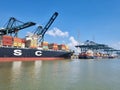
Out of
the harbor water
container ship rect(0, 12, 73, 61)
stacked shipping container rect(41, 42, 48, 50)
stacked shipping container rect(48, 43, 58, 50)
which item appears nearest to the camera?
the harbor water

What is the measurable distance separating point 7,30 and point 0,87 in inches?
2335

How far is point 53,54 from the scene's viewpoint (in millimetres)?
97562

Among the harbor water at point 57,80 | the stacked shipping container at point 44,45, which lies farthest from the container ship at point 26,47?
the harbor water at point 57,80

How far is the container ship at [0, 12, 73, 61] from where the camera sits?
7271 cm

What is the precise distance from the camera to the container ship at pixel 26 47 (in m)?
72.7

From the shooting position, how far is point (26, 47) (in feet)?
287

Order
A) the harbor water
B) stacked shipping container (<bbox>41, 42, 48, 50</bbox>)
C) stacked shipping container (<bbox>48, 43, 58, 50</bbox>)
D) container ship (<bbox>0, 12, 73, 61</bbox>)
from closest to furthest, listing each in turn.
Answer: the harbor water → container ship (<bbox>0, 12, 73, 61</bbox>) → stacked shipping container (<bbox>41, 42, 48, 50</bbox>) → stacked shipping container (<bbox>48, 43, 58, 50</bbox>)

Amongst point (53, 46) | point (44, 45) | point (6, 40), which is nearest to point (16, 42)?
point (6, 40)

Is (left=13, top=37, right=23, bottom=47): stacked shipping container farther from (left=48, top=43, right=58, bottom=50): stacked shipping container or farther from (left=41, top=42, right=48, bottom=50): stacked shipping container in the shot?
(left=48, top=43, right=58, bottom=50): stacked shipping container

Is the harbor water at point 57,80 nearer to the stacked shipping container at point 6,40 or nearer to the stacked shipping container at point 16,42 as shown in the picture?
the stacked shipping container at point 6,40

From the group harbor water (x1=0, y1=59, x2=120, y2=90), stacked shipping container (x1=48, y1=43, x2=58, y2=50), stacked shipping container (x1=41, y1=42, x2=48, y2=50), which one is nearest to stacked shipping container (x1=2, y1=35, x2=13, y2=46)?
stacked shipping container (x1=41, y1=42, x2=48, y2=50)

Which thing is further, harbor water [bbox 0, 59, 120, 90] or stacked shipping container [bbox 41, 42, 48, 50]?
stacked shipping container [bbox 41, 42, 48, 50]

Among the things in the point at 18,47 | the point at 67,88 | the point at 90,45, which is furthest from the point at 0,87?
the point at 90,45

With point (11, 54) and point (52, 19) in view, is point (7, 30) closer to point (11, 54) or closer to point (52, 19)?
point (11, 54)
